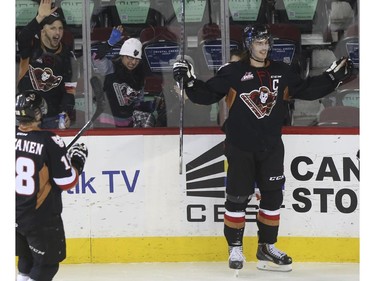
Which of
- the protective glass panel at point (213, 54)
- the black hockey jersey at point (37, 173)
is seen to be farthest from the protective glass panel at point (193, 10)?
the black hockey jersey at point (37, 173)

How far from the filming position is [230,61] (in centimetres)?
596

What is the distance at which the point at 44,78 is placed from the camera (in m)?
6.01

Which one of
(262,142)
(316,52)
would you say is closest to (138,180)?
(262,142)

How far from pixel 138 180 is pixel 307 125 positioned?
37.2 inches

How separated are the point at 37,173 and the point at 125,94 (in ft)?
4.53

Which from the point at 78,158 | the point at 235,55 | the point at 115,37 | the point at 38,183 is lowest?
the point at 38,183

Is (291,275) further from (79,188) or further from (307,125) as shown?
(79,188)

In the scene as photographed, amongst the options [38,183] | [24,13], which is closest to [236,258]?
[38,183]

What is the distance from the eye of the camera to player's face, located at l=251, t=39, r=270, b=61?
561 cm

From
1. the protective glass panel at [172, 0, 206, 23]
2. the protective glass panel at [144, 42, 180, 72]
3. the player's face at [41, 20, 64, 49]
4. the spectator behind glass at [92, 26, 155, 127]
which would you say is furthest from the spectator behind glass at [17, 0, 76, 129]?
the protective glass panel at [172, 0, 206, 23]

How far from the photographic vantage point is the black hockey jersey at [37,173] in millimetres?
4688

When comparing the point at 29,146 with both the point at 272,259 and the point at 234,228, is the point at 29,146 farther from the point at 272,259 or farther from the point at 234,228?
the point at 272,259

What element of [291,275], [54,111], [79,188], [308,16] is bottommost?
[291,275]

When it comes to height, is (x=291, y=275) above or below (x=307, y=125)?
below
